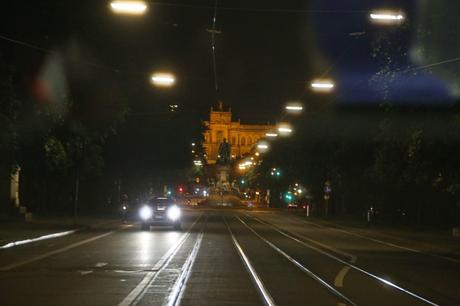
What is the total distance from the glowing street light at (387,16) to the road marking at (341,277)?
256 inches

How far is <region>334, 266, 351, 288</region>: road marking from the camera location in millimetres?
17002

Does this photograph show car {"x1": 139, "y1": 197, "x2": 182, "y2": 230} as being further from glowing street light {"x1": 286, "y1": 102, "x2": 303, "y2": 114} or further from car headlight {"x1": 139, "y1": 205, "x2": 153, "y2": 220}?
glowing street light {"x1": 286, "y1": 102, "x2": 303, "y2": 114}

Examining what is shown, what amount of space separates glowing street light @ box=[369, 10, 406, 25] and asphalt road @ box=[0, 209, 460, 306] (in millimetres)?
6559

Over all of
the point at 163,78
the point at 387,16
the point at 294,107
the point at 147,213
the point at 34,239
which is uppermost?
the point at 294,107

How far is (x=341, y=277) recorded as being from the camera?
730 inches

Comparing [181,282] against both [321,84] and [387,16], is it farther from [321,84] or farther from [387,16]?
[321,84]

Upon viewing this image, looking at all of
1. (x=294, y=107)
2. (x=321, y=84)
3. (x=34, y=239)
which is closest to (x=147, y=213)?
(x=294, y=107)

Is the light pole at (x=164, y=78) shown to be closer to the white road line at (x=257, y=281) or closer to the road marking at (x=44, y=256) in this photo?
the road marking at (x=44, y=256)

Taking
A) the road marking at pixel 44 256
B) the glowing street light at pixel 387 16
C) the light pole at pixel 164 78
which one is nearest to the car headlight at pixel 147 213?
the light pole at pixel 164 78

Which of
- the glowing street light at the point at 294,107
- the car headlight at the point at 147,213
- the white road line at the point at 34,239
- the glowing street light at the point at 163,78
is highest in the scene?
the glowing street light at the point at 294,107

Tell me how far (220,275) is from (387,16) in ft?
25.6

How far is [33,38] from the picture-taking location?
28422mm

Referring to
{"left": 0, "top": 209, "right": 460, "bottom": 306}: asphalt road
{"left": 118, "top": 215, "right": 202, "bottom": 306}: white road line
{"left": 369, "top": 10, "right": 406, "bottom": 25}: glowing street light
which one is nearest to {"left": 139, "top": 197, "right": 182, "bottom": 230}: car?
{"left": 0, "top": 209, "right": 460, "bottom": 306}: asphalt road

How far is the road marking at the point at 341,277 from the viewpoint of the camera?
1700cm
